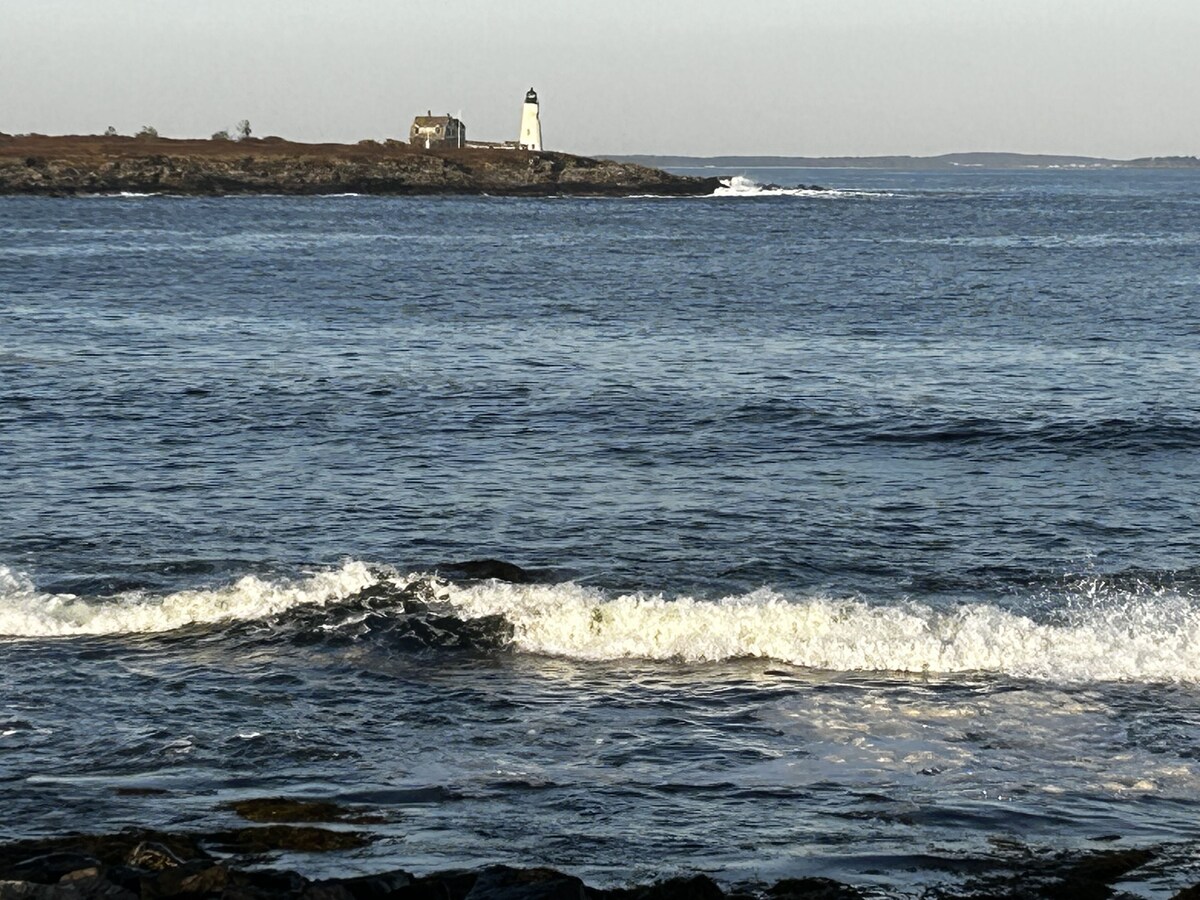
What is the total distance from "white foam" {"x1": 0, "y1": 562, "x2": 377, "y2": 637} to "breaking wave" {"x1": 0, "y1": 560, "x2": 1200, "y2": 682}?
2cm

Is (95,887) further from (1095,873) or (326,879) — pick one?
(1095,873)

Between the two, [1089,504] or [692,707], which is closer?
[692,707]

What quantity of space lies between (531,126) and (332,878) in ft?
Result: 592

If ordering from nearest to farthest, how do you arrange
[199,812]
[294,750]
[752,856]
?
[752,856] → [199,812] → [294,750]

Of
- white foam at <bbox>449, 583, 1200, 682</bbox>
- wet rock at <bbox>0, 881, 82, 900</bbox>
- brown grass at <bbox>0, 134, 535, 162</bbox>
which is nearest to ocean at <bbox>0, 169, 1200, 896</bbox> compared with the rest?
white foam at <bbox>449, 583, 1200, 682</bbox>

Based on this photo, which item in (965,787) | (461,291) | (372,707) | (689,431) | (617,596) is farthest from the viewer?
(461,291)

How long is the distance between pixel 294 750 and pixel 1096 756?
237 inches

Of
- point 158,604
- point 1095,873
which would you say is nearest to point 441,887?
point 1095,873

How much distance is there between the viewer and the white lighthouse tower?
183625 millimetres

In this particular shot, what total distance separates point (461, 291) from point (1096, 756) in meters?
45.1

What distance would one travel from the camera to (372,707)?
528 inches

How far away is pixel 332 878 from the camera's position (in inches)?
362

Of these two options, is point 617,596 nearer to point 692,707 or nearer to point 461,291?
point 692,707

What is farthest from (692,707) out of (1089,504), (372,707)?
(1089,504)
